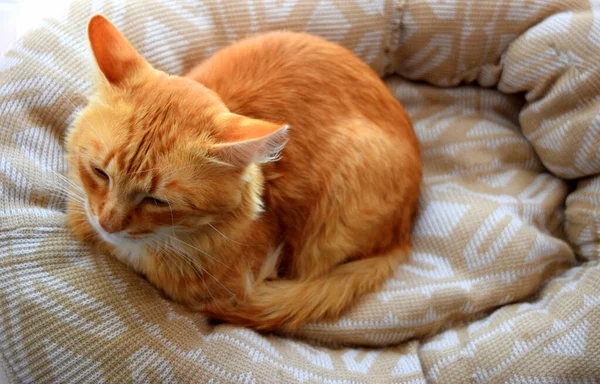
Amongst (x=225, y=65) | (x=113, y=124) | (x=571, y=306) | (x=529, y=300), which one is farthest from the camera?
(x=529, y=300)

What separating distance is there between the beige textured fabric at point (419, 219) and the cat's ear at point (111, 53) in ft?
0.62

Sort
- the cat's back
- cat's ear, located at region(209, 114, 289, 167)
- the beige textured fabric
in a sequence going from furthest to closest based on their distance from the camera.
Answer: the cat's back < the beige textured fabric < cat's ear, located at region(209, 114, 289, 167)

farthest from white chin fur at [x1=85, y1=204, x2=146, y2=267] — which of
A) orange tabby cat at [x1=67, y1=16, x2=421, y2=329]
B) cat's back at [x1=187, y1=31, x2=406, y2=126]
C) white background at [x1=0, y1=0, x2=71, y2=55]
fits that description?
white background at [x1=0, y1=0, x2=71, y2=55]

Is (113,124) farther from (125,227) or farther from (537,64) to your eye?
(537,64)

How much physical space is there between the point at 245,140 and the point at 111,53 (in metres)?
0.39

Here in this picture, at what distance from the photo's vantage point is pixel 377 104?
140cm

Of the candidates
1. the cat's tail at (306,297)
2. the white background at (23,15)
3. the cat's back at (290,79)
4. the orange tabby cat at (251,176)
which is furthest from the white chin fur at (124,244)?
the white background at (23,15)

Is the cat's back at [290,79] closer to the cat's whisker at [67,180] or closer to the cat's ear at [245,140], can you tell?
the cat's ear at [245,140]

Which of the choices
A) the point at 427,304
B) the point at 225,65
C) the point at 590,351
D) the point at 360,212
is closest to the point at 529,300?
the point at 590,351

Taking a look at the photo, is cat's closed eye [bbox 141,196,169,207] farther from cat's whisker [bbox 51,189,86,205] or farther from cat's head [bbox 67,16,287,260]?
cat's whisker [bbox 51,189,86,205]

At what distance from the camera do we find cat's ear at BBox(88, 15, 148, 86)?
103cm

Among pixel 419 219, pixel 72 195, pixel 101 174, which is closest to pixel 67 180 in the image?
pixel 72 195

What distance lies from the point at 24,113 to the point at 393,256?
108 centimetres

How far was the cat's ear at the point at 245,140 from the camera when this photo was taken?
88 centimetres
